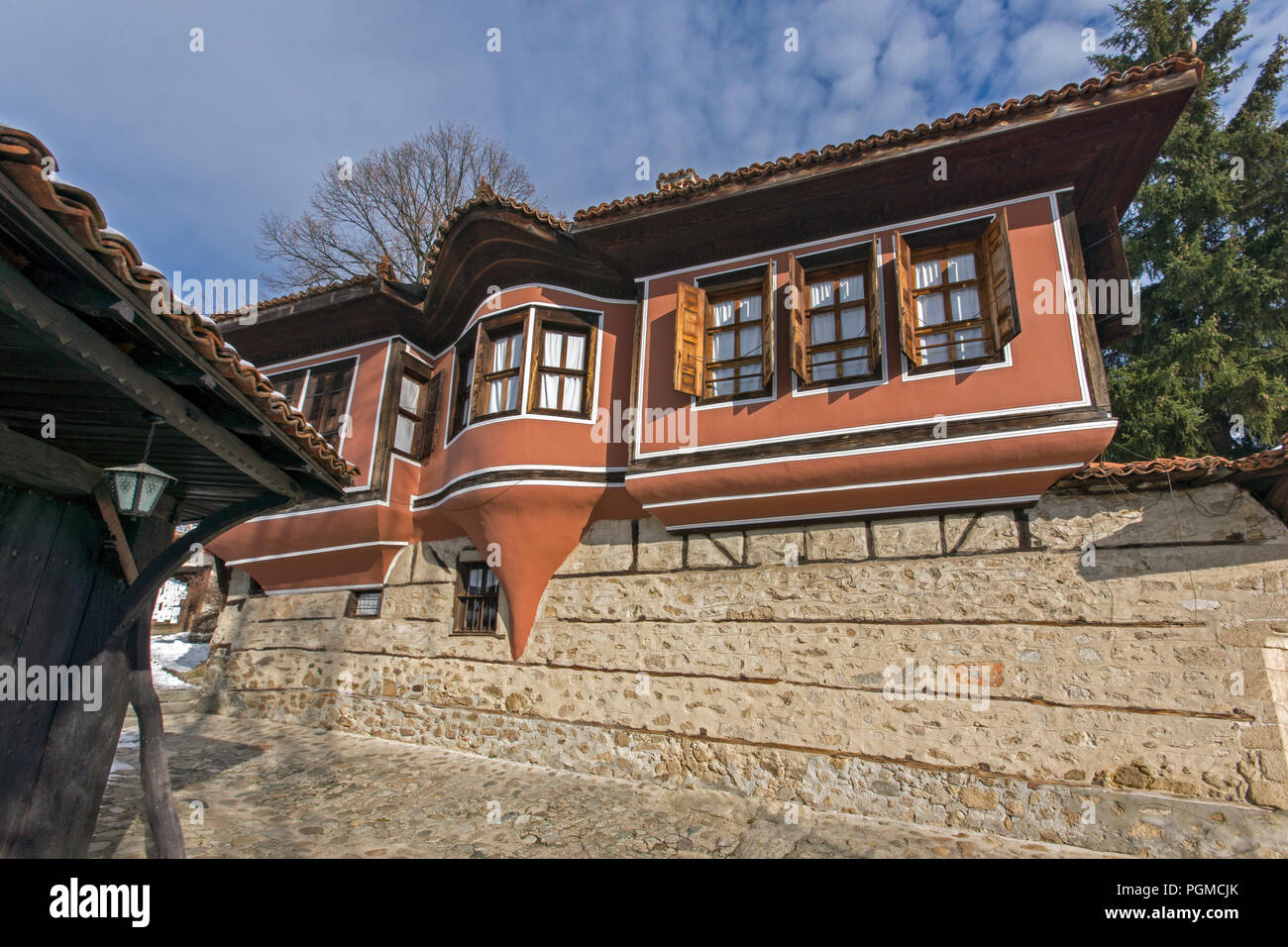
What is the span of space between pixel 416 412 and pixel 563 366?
3091 millimetres

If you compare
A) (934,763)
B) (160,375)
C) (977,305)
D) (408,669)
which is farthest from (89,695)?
(977,305)

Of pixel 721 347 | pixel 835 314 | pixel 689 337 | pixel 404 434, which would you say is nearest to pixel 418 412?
pixel 404 434

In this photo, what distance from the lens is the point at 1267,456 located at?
15.9 ft

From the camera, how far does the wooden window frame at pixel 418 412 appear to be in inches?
357

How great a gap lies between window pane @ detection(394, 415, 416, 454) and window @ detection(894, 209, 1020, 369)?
7.11 meters

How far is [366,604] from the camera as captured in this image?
9.21 meters

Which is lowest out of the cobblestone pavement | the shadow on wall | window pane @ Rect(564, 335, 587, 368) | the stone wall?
the cobblestone pavement

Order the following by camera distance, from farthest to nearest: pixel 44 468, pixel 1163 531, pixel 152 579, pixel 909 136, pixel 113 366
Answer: pixel 909 136 → pixel 1163 531 → pixel 152 579 → pixel 44 468 → pixel 113 366

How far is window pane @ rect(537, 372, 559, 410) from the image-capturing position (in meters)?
7.79

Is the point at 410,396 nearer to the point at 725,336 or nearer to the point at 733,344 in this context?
the point at 725,336

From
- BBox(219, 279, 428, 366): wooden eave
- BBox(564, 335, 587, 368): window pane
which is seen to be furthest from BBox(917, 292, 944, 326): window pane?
BBox(219, 279, 428, 366): wooden eave

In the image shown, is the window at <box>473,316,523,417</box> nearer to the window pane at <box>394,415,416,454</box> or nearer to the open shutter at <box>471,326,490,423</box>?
the open shutter at <box>471,326,490,423</box>

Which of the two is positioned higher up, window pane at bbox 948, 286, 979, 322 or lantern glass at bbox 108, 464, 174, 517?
window pane at bbox 948, 286, 979, 322

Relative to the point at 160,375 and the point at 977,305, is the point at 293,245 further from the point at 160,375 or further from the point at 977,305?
the point at 977,305
